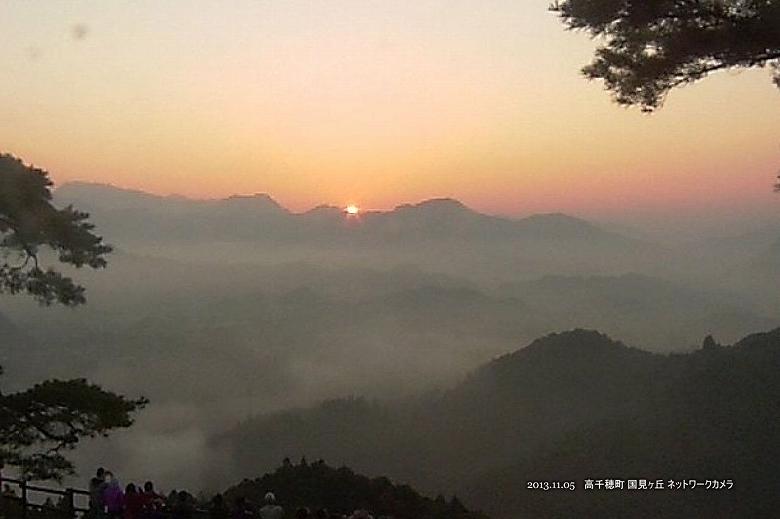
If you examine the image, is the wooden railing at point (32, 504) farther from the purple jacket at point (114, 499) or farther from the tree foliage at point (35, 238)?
the tree foliage at point (35, 238)

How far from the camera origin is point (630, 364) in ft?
371

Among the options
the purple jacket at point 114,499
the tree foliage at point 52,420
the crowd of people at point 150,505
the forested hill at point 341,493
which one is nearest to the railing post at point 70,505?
the tree foliage at point 52,420

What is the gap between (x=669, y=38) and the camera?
8.20 meters

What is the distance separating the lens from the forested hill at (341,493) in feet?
124

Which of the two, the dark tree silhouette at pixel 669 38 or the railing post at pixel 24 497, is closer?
the dark tree silhouette at pixel 669 38

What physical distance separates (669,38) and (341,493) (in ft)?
121

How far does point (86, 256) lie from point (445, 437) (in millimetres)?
91181

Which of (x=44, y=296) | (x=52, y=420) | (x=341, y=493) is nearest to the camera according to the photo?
(x=52, y=420)

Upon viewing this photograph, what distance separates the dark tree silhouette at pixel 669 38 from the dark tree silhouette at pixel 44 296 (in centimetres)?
808

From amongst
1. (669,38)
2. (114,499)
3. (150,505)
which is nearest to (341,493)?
(114,499)

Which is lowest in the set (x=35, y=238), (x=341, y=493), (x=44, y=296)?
(x=341, y=493)

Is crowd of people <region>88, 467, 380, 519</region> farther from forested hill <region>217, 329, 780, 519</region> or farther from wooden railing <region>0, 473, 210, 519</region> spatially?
forested hill <region>217, 329, 780, 519</region>

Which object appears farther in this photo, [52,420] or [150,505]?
[52,420]

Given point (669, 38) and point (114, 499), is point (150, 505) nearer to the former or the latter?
point (114, 499)
